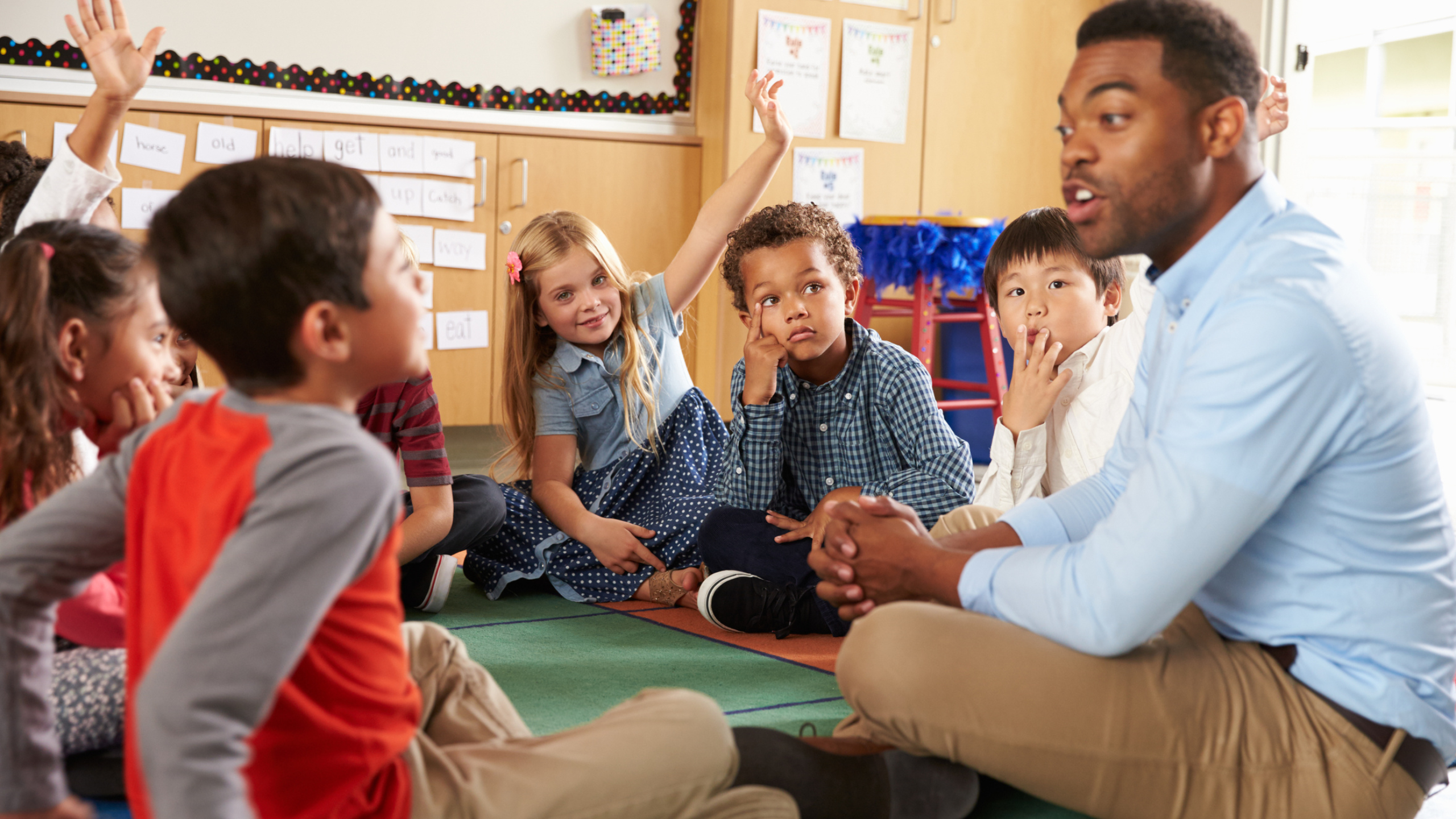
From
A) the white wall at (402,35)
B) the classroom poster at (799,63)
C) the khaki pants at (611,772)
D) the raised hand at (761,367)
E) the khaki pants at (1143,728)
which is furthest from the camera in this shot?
the classroom poster at (799,63)

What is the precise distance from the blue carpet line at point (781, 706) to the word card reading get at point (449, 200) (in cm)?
243

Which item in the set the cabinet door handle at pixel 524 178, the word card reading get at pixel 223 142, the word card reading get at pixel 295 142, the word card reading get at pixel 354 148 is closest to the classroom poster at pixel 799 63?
the cabinet door handle at pixel 524 178

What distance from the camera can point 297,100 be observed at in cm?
342

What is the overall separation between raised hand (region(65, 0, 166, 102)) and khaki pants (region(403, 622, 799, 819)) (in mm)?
1160

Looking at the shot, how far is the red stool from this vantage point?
11.2 ft

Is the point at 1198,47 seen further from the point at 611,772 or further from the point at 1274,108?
the point at 1274,108

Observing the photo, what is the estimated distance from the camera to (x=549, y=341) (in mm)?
2236

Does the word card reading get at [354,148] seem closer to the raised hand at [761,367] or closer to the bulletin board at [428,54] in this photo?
the bulletin board at [428,54]

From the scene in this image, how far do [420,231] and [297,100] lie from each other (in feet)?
1.67

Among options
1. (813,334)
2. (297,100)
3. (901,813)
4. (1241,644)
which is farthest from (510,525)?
(297,100)

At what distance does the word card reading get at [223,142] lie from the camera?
3.23m

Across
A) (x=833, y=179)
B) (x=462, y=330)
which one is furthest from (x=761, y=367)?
(x=833, y=179)

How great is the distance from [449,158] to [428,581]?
1.95m

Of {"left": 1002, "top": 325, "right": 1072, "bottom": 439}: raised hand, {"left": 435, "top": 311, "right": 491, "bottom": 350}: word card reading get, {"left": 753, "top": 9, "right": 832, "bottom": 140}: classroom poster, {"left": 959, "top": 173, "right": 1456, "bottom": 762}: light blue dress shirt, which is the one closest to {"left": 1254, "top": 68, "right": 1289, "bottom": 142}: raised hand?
{"left": 1002, "top": 325, "right": 1072, "bottom": 439}: raised hand
